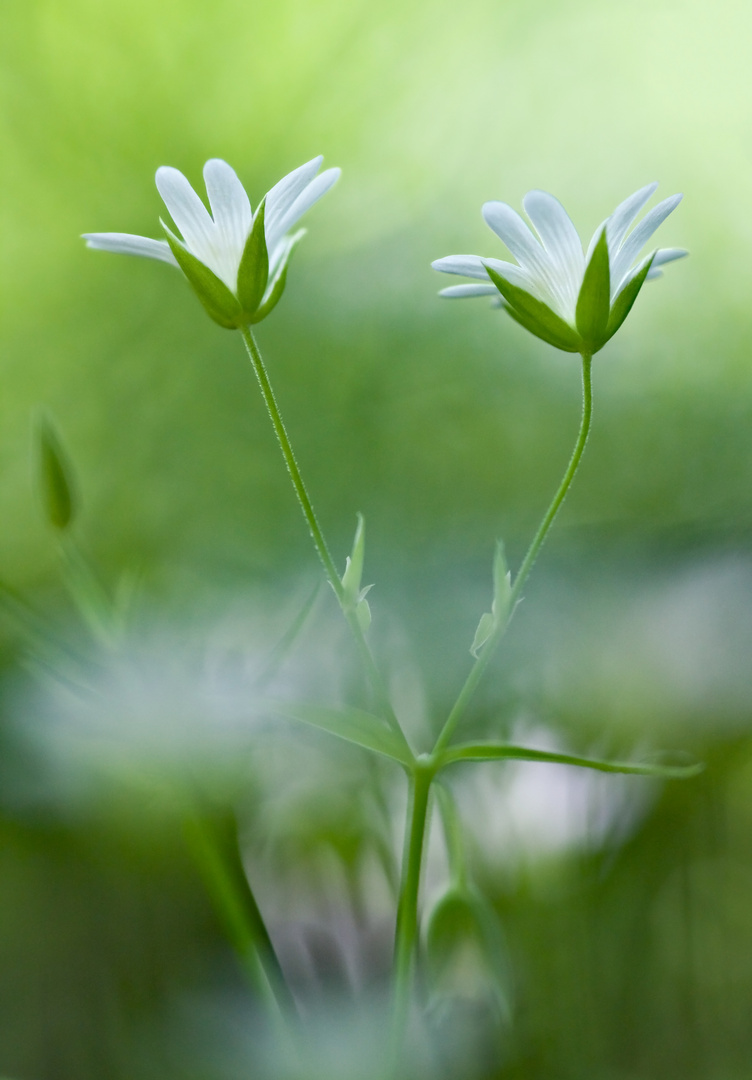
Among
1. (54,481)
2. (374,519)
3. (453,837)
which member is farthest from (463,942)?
(374,519)

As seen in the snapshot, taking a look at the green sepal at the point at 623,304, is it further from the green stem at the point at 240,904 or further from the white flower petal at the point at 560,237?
the green stem at the point at 240,904

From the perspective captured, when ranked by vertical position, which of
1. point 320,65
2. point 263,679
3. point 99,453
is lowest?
point 263,679

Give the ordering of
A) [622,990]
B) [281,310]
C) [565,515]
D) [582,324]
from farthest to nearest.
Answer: [281,310] < [565,515] < [622,990] < [582,324]

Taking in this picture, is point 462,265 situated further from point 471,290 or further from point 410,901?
point 410,901

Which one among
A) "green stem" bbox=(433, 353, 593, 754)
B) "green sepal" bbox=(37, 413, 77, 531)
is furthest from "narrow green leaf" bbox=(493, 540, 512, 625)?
"green sepal" bbox=(37, 413, 77, 531)

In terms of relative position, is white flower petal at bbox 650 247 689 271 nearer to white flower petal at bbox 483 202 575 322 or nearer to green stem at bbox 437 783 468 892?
white flower petal at bbox 483 202 575 322

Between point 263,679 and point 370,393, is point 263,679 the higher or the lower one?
the lower one

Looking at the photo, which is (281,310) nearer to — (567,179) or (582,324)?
(567,179)

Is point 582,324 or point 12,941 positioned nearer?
point 582,324

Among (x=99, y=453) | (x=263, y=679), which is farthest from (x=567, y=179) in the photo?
(x=263, y=679)
